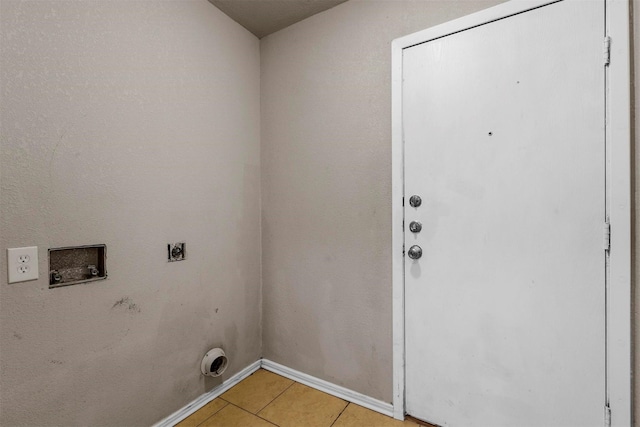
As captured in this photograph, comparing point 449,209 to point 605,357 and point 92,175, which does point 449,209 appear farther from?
point 92,175

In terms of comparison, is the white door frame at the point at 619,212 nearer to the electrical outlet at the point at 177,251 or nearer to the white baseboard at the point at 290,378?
the white baseboard at the point at 290,378

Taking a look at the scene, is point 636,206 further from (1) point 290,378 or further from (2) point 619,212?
(1) point 290,378

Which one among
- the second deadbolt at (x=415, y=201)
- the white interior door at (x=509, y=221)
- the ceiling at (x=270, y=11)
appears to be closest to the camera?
the white interior door at (x=509, y=221)

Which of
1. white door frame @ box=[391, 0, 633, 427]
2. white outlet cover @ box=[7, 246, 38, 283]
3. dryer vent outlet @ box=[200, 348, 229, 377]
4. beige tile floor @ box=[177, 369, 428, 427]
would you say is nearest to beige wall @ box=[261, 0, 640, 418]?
beige tile floor @ box=[177, 369, 428, 427]

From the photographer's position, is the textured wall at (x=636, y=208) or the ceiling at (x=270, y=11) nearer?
the textured wall at (x=636, y=208)

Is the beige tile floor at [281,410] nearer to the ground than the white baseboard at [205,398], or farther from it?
nearer to the ground

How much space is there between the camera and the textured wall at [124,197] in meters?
1.11

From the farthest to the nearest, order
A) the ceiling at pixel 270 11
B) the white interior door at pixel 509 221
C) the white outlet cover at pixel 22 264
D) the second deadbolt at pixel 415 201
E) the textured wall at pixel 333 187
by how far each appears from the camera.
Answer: the ceiling at pixel 270 11 < the textured wall at pixel 333 187 < the second deadbolt at pixel 415 201 < the white interior door at pixel 509 221 < the white outlet cover at pixel 22 264

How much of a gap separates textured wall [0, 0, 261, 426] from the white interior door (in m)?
1.11

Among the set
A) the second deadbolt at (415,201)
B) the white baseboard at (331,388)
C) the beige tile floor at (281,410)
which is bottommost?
the beige tile floor at (281,410)

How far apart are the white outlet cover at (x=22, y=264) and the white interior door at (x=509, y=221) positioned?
160cm

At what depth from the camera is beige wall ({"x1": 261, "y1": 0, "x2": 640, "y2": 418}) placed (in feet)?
5.41

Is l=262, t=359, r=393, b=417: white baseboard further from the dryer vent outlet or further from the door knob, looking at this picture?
the door knob

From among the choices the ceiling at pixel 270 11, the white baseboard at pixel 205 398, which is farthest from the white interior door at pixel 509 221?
the white baseboard at pixel 205 398
